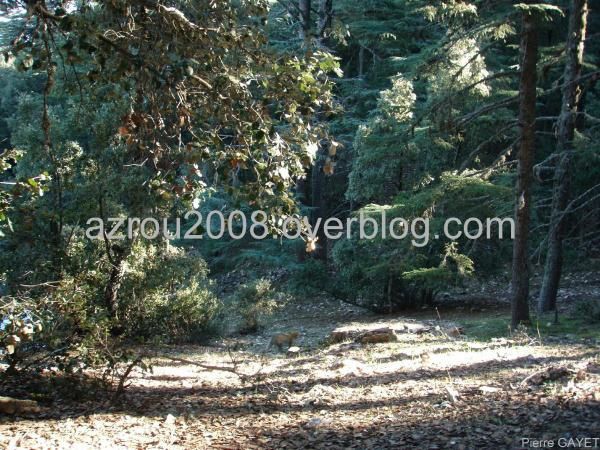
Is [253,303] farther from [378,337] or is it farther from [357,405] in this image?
[357,405]

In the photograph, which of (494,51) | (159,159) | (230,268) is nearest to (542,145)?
(494,51)

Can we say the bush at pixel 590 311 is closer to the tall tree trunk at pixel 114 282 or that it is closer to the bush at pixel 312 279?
the bush at pixel 312 279

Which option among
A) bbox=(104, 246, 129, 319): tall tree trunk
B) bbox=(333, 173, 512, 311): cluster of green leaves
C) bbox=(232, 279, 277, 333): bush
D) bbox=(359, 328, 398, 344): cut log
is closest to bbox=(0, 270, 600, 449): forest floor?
bbox=(359, 328, 398, 344): cut log

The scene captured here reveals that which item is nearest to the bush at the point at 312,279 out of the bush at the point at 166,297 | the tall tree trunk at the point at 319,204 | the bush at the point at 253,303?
the bush at the point at 253,303

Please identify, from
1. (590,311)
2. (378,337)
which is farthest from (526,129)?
(378,337)

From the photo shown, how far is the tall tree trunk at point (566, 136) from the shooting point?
33.6 ft

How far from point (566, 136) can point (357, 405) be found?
780cm

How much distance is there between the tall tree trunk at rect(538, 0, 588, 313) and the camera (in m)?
10.2

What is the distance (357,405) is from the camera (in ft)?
16.8

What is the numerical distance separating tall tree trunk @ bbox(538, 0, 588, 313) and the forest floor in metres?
3.23

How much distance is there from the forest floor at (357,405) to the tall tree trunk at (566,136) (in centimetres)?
323

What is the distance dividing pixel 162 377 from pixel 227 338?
5.49 meters

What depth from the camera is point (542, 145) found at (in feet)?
60.6

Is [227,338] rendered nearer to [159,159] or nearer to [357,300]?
[357,300]
